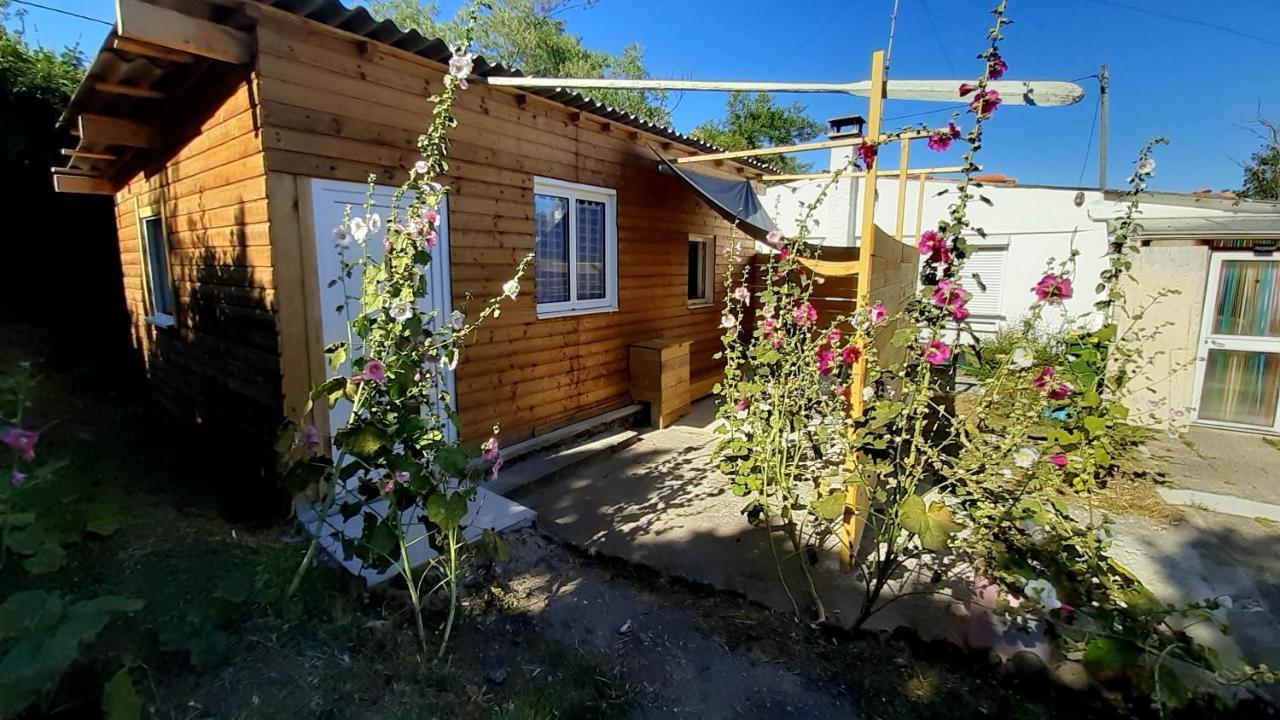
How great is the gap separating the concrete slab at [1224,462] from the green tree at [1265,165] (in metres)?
14.2

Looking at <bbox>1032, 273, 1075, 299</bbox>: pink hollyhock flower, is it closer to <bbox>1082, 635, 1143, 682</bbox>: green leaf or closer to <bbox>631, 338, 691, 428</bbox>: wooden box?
<bbox>1082, 635, 1143, 682</bbox>: green leaf

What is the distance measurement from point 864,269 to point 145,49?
13.6ft

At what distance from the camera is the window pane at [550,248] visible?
495cm

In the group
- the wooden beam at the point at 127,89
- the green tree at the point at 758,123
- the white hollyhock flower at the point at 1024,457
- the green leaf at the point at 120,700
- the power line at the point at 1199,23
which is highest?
the green tree at the point at 758,123

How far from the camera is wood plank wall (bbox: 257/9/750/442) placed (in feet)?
10.6

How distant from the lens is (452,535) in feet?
7.18

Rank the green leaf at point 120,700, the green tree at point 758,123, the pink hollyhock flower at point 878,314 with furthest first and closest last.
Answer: the green tree at point 758,123
the pink hollyhock flower at point 878,314
the green leaf at point 120,700

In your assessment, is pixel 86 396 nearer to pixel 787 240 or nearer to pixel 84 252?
pixel 84 252

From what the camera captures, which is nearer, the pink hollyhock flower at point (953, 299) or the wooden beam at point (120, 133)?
the pink hollyhock flower at point (953, 299)

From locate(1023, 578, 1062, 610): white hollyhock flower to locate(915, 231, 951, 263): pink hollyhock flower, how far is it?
49.7 inches

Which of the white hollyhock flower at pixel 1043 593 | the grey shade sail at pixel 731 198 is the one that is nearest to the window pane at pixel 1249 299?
the grey shade sail at pixel 731 198

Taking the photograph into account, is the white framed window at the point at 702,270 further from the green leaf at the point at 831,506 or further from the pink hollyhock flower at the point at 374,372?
the pink hollyhock flower at the point at 374,372

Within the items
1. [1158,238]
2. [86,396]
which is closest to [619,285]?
[1158,238]

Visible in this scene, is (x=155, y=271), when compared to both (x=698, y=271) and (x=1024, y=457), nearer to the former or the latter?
(x=698, y=271)
